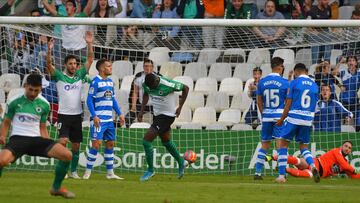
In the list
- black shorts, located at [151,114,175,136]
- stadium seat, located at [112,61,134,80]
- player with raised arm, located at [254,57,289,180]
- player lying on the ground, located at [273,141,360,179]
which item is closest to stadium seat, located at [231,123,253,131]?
player lying on the ground, located at [273,141,360,179]

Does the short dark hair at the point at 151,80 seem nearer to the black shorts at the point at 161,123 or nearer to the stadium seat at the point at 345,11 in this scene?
the black shorts at the point at 161,123

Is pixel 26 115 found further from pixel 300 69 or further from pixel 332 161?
pixel 332 161

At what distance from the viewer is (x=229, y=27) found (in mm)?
24125

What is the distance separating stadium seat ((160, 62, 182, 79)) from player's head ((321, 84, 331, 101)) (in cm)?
345

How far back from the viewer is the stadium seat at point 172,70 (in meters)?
25.6

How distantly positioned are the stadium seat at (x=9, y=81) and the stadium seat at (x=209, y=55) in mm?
4162

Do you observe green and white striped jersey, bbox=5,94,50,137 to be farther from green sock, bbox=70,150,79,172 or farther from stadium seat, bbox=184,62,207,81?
stadium seat, bbox=184,62,207,81

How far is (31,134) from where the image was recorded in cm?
1558

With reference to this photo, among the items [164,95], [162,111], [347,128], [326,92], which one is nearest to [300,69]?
[164,95]

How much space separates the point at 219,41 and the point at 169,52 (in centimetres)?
129

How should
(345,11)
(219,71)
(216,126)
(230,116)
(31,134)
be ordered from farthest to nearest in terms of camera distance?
(345,11) < (219,71) < (230,116) < (216,126) < (31,134)

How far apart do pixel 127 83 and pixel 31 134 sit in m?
9.84

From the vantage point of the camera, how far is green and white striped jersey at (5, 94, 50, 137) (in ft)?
51.3

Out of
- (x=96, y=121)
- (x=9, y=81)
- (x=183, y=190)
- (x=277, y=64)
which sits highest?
(x=277, y=64)
